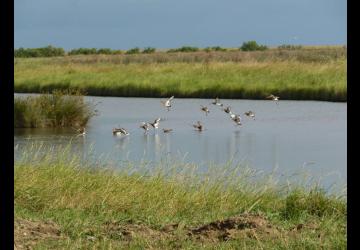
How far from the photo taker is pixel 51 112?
19.5 m

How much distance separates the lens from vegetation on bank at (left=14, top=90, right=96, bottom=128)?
19219 mm

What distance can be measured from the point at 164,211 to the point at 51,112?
41.4ft

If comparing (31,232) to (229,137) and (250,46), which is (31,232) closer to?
(229,137)

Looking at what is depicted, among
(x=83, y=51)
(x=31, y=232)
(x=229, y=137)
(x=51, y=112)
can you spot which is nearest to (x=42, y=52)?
(x=83, y=51)

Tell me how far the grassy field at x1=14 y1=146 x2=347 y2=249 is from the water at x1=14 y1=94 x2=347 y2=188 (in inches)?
60.3

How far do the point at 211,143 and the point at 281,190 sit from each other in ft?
24.1

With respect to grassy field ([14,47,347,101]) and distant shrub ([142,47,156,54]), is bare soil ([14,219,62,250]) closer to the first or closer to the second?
grassy field ([14,47,347,101])

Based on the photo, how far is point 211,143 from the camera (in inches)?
621

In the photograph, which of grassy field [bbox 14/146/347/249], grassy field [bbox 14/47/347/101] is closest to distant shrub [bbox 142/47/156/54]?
grassy field [bbox 14/47/347/101]
